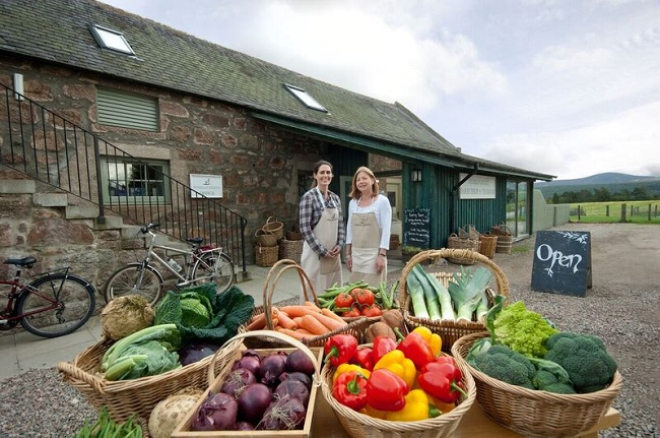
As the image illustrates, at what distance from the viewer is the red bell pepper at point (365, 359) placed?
4.04ft

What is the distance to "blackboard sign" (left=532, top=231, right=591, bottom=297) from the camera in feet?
17.3

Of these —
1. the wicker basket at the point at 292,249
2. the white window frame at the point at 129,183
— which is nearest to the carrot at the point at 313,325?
the white window frame at the point at 129,183

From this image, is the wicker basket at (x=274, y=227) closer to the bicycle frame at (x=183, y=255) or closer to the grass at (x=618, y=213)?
the bicycle frame at (x=183, y=255)

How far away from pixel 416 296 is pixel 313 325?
59cm

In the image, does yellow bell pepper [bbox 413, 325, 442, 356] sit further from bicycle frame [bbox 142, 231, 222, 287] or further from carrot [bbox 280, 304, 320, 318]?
bicycle frame [bbox 142, 231, 222, 287]

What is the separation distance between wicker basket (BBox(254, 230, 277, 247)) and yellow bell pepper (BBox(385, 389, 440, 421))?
6.92 meters

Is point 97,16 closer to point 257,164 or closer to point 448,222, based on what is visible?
point 257,164

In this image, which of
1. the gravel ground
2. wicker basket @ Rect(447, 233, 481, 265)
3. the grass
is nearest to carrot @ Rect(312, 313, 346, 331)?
the gravel ground

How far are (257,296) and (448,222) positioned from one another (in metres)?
5.60

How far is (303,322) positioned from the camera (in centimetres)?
170

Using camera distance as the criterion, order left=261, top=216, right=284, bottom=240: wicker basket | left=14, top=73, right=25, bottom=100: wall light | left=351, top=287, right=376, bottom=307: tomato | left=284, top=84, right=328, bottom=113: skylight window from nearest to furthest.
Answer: left=351, top=287, right=376, bottom=307: tomato, left=14, top=73, right=25, bottom=100: wall light, left=261, top=216, right=284, bottom=240: wicker basket, left=284, top=84, right=328, bottom=113: skylight window

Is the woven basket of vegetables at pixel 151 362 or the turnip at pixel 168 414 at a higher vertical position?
the woven basket of vegetables at pixel 151 362

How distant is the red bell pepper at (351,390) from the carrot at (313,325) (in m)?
0.53

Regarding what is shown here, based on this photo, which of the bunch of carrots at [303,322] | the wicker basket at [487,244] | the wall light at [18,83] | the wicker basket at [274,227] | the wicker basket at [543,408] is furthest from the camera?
the wicker basket at [487,244]
